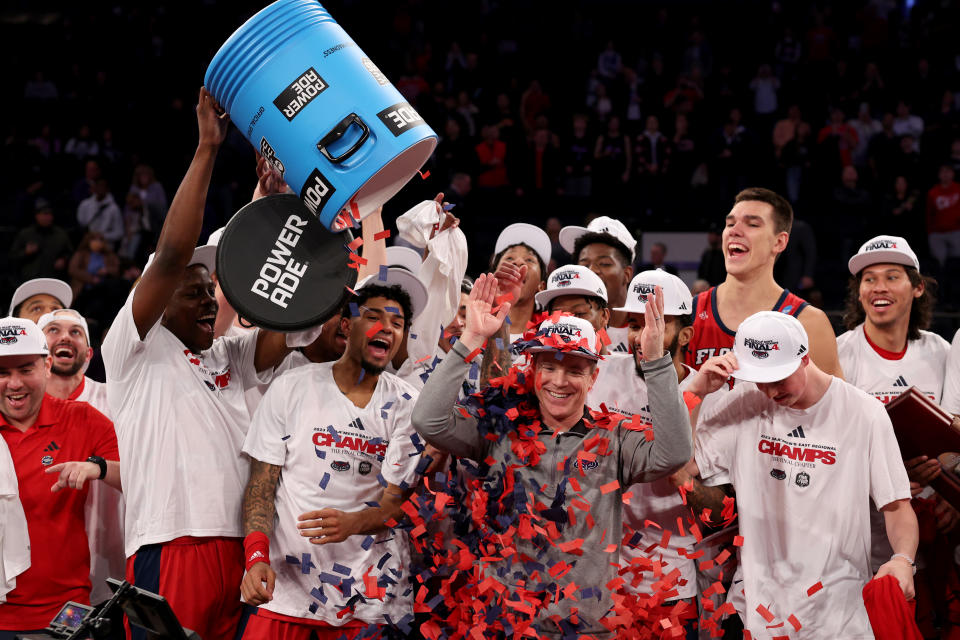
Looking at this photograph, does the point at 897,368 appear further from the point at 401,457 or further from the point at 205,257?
the point at 205,257

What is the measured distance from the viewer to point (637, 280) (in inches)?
183

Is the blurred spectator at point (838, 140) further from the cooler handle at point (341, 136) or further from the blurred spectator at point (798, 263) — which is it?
the cooler handle at point (341, 136)

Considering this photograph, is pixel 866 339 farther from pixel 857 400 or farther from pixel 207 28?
pixel 207 28

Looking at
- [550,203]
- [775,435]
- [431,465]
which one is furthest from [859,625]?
[550,203]

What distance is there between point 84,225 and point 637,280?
28.2 ft

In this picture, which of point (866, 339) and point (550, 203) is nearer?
point (866, 339)

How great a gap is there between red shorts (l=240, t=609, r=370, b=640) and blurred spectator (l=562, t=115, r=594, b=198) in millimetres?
8285

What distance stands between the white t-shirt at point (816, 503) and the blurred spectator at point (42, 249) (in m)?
8.54

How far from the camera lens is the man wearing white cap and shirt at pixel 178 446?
13.0 feet

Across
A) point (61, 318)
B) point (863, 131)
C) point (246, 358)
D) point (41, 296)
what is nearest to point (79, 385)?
point (61, 318)

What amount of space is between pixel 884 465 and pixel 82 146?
38.0 feet

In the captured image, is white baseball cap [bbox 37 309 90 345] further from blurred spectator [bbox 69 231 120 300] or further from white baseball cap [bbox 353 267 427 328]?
blurred spectator [bbox 69 231 120 300]

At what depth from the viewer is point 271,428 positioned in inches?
161

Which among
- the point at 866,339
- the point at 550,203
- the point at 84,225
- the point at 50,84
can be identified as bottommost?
the point at 866,339
